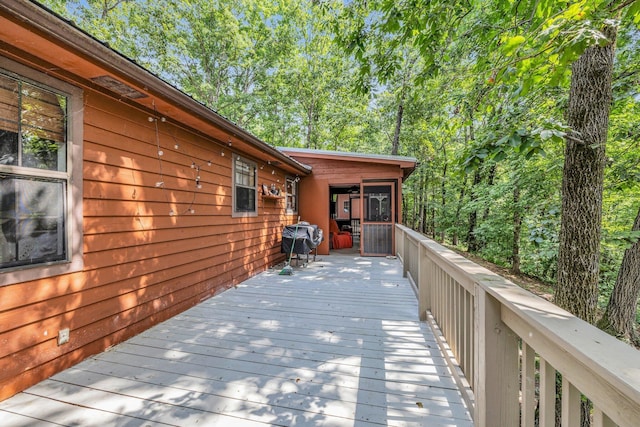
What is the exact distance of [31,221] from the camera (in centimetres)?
199

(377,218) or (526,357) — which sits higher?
(377,218)

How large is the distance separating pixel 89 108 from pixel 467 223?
527 inches

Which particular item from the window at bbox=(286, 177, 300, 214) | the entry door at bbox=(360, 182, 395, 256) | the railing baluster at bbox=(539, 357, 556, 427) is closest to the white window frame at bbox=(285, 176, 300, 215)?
the window at bbox=(286, 177, 300, 214)

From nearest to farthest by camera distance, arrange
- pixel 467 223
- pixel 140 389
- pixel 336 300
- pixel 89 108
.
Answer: pixel 140 389
pixel 89 108
pixel 336 300
pixel 467 223

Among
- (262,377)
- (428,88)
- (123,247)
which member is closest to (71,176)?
(123,247)

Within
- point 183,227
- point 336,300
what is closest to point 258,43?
point 183,227

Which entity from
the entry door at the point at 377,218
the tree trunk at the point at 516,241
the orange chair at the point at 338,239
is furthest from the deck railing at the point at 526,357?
the tree trunk at the point at 516,241

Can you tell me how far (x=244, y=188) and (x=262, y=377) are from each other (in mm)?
3596

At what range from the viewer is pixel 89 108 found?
2348mm

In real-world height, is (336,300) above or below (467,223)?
below

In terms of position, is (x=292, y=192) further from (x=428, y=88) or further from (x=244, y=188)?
(x=428, y=88)

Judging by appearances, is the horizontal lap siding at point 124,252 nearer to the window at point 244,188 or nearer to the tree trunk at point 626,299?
the window at point 244,188

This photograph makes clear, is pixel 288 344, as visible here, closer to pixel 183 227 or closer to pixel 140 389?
pixel 140 389

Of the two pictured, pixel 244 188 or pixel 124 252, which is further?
pixel 244 188
